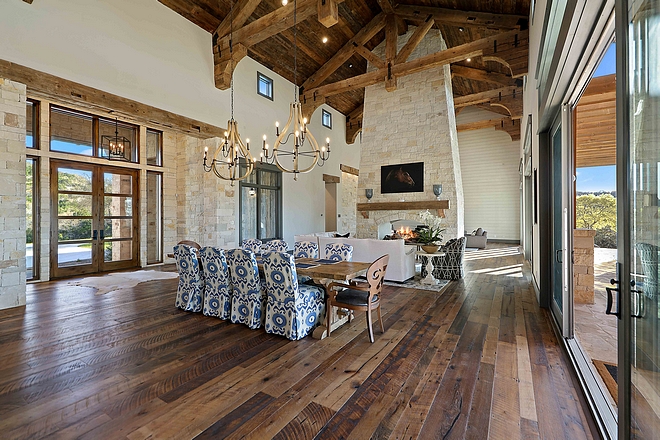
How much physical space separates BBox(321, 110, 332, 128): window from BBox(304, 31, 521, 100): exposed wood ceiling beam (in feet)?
5.47

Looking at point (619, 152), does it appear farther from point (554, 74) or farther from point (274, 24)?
point (274, 24)

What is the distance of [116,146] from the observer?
6.93 m

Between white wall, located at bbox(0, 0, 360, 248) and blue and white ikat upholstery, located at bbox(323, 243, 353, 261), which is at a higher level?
white wall, located at bbox(0, 0, 360, 248)

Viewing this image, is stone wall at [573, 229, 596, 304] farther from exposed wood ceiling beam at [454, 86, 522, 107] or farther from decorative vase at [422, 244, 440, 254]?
exposed wood ceiling beam at [454, 86, 522, 107]

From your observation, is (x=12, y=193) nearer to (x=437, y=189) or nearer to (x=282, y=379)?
(x=282, y=379)

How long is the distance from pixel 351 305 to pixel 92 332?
2782mm

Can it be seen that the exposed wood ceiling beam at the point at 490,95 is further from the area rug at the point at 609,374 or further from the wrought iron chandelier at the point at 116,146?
the wrought iron chandelier at the point at 116,146

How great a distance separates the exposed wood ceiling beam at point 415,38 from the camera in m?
7.34

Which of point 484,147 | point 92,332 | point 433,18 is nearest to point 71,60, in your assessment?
point 92,332

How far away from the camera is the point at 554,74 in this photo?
2451 millimetres

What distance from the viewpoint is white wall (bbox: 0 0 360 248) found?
14.1 feet

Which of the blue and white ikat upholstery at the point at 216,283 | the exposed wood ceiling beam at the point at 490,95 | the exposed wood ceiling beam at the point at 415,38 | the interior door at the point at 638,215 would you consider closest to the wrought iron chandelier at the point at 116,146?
the blue and white ikat upholstery at the point at 216,283

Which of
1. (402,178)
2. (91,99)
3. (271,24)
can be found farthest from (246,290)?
(402,178)

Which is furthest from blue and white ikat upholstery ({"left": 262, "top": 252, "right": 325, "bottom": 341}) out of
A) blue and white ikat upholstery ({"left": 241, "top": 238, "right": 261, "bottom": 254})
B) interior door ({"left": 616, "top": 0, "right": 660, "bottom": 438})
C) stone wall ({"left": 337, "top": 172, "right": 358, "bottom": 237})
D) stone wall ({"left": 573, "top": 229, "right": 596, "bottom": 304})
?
stone wall ({"left": 337, "top": 172, "right": 358, "bottom": 237})
